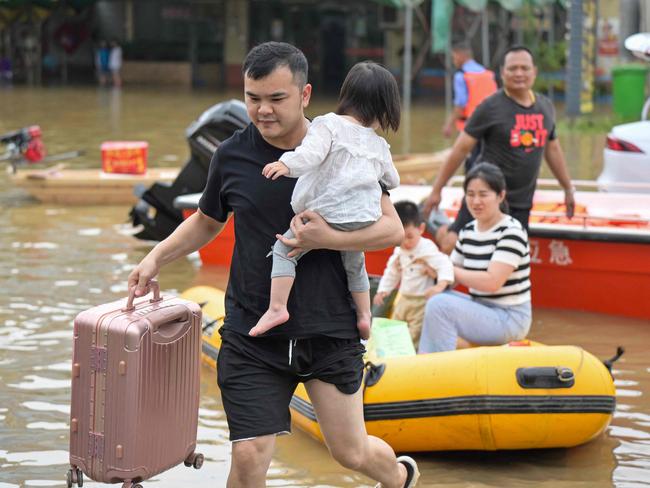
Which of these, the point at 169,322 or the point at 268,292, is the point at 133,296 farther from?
the point at 268,292

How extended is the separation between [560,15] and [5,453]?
27067 mm

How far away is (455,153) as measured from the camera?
745 cm

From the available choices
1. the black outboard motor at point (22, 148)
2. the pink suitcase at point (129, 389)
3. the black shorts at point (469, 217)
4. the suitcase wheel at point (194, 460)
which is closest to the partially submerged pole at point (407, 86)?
the black outboard motor at point (22, 148)

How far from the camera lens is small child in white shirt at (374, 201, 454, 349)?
673cm

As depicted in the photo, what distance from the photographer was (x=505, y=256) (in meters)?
6.21

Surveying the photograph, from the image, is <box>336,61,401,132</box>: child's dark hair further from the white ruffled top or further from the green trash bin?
the green trash bin

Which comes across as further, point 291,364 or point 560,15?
point 560,15

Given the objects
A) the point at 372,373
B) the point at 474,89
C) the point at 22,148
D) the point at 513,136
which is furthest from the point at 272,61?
the point at 22,148

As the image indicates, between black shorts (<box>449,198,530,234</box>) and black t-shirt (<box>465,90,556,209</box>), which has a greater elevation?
black t-shirt (<box>465,90,556,209</box>)

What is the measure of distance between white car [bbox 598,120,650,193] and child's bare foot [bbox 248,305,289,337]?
6.32 meters

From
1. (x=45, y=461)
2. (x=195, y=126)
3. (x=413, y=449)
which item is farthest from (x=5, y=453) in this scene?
(x=195, y=126)

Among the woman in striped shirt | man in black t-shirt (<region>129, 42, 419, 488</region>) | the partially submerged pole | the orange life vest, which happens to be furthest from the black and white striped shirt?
the partially submerged pole

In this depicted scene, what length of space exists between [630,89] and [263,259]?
57.6 ft

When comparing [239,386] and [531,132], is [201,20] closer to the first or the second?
[531,132]
